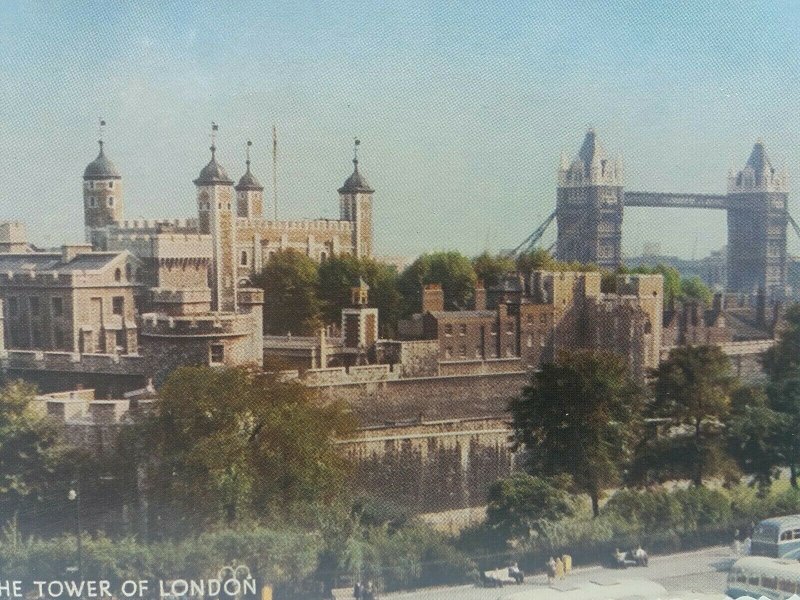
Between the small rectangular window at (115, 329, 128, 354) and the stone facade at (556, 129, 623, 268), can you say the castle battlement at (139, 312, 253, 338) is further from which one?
the stone facade at (556, 129, 623, 268)

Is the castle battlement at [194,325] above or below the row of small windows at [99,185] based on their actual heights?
below

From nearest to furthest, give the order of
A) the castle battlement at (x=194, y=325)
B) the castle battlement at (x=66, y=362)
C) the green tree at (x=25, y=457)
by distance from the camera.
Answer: the green tree at (x=25, y=457) < the castle battlement at (x=194, y=325) < the castle battlement at (x=66, y=362)

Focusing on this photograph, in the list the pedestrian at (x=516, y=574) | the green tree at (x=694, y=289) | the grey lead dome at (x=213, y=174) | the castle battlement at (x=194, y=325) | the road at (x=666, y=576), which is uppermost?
the grey lead dome at (x=213, y=174)

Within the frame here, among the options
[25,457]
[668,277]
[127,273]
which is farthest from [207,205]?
[668,277]

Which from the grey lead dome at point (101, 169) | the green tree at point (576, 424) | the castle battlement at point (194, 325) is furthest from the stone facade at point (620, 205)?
the grey lead dome at point (101, 169)

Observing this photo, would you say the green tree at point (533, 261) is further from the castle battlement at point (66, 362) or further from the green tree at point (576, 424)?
the castle battlement at point (66, 362)

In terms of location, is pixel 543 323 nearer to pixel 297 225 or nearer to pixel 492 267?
pixel 492 267
